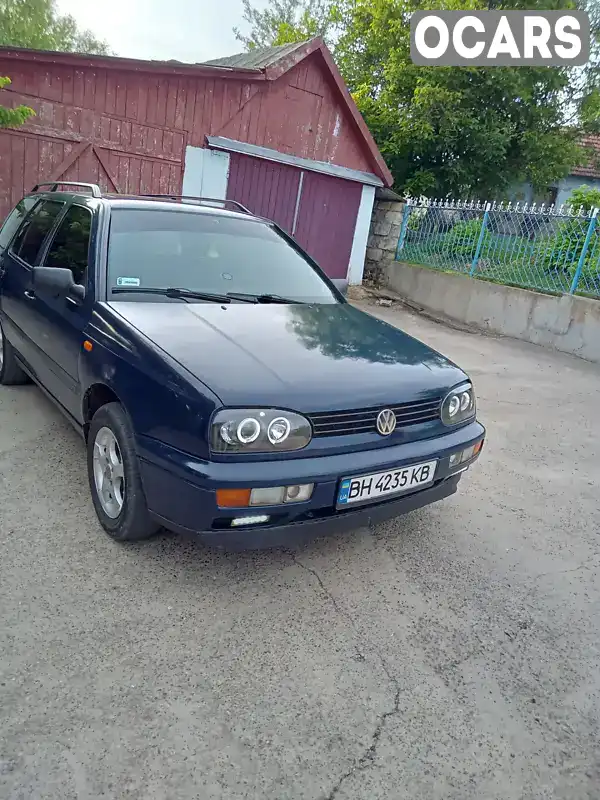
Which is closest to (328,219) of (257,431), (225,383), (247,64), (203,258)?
(247,64)

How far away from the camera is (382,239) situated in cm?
1281

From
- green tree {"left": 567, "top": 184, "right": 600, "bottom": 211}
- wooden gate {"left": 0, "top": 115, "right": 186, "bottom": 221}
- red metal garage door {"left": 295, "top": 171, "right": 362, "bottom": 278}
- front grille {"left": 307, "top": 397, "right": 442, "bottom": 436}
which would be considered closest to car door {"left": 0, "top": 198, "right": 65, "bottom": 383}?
front grille {"left": 307, "top": 397, "right": 442, "bottom": 436}

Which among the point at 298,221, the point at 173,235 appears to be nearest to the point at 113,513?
the point at 173,235

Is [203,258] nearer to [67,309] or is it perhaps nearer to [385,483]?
[67,309]

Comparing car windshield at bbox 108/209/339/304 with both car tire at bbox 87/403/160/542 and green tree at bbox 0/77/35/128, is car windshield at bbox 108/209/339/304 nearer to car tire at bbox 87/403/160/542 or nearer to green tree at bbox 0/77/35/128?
car tire at bbox 87/403/160/542

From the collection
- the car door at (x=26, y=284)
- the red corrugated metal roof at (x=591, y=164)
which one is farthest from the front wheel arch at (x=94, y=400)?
the red corrugated metal roof at (x=591, y=164)

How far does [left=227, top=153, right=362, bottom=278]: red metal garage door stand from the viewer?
10.7m

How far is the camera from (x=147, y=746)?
182cm

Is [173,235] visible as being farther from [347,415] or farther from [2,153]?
[2,153]

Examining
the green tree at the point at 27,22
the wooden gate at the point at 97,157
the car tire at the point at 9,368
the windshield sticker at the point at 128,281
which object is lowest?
the car tire at the point at 9,368

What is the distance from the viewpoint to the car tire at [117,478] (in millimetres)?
2588

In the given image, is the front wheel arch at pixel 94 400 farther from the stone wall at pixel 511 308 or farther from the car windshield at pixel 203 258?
the stone wall at pixel 511 308

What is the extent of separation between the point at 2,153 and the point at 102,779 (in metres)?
8.86

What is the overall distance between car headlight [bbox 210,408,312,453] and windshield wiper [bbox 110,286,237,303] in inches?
45.7
